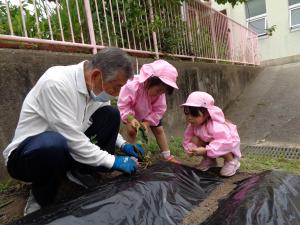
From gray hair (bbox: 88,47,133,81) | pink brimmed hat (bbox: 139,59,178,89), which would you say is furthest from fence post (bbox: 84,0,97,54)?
gray hair (bbox: 88,47,133,81)

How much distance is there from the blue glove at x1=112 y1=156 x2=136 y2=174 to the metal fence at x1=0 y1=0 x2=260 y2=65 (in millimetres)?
1438

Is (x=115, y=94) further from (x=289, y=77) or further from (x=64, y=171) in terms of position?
(x=289, y=77)

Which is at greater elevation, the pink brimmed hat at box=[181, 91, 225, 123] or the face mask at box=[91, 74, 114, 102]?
the face mask at box=[91, 74, 114, 102]

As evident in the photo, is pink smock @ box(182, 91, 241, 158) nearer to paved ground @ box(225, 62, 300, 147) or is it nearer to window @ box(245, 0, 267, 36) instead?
paved ground @ box(225, 62, 300, 147)

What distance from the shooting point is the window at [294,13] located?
11378 mm

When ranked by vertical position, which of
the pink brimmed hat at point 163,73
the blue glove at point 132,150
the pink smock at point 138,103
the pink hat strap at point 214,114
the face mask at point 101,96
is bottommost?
the blue glove at point 132,150

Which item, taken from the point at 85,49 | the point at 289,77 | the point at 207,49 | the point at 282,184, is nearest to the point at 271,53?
the point at 289,77

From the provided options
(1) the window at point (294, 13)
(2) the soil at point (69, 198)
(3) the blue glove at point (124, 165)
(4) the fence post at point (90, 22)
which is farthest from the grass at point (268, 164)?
(1) the window at point (294, 13)

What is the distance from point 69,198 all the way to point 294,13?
1175 cm

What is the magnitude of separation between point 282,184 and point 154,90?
121 cm

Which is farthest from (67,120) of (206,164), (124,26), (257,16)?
(257,16)

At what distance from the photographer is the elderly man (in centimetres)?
182

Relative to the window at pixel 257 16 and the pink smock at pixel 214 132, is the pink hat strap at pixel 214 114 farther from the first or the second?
the window at pixel 257 16

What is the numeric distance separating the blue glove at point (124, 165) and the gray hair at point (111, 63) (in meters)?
0.47
